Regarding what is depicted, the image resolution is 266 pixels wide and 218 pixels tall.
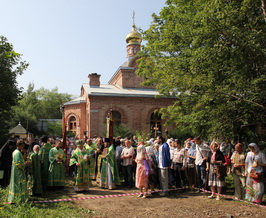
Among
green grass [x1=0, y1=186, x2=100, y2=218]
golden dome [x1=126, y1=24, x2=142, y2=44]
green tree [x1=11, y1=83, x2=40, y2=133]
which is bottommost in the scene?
green grass [x1=0, y1=186, x2=100, y2=218]

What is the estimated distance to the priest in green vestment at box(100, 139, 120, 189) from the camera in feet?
29.1

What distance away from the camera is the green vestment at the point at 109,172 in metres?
8.88

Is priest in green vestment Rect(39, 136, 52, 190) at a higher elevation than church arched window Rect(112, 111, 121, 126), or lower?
lower

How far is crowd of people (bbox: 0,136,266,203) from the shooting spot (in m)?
6.79

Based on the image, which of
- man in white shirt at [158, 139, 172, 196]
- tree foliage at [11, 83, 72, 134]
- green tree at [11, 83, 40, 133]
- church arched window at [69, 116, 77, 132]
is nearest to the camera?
man in white shirt at [158, 139, 172, 196]

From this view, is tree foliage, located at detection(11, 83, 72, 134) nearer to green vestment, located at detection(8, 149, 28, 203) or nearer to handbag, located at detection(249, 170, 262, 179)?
green vestment, located at detection(8, 149, 28, 203)

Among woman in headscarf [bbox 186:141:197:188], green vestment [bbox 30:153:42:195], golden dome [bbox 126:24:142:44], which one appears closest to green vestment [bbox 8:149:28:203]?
green vestment [bbox 30:153:42:195]

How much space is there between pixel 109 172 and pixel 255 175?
4.74m

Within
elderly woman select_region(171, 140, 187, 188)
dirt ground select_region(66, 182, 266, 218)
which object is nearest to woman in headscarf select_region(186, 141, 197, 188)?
elderly woman select_region(171, 140, 187, 188)

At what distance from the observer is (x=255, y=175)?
22.0 feet

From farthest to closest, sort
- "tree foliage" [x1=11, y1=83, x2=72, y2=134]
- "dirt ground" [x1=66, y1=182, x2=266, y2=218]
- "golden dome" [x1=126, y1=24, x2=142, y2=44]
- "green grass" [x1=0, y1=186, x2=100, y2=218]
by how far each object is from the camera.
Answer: "tree foliage" [x1=11, y1=83, x2=72, y2=134] < "golden dome" [x1=126, y1=24, x2=142, y2=44] < "dirt ground" [x1=66, y1=182, x2=266, y2=218] < "green grass" [x1=0, y1=186, x2=100, y2=218]

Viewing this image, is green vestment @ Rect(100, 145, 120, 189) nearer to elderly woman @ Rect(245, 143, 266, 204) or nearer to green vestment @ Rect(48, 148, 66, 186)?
green vestment @ Rect(48, 148, 66, 186)

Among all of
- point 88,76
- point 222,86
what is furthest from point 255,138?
point 88,76

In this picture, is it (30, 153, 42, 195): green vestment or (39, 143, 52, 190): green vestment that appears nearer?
(30, 153, 42, 195): green vestment
